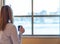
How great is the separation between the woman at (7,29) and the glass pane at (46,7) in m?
2.20

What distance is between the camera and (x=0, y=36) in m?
1.94

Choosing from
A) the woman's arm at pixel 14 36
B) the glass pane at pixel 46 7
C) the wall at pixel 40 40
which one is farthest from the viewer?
the glass pane at pixel 46 7

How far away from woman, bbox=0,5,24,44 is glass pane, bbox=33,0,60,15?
2.20 meters

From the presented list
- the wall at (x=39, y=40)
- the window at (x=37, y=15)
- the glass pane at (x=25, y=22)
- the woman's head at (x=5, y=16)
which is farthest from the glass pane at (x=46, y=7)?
the woman's head at (x=5, y=16)

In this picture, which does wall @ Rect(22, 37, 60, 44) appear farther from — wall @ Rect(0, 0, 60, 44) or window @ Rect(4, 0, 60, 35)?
window @ Rect(4, 0, 60, 35)

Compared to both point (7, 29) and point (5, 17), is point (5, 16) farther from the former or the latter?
point (7, 29)

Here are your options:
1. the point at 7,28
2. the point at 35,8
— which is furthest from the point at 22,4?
the point at 7,28

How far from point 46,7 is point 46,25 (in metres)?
0.49

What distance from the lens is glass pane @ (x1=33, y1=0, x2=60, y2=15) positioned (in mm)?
4102

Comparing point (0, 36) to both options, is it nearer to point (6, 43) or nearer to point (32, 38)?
point (6, 43)

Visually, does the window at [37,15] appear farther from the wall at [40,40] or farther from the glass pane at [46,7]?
the wall at [40,40]

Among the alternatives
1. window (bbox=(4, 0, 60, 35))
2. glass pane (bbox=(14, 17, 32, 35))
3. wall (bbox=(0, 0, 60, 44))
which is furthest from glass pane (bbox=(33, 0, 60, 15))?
wall (bbox=(0, 0, 60, 44))

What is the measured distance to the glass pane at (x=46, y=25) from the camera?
4.13 m

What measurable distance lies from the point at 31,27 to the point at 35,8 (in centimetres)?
53
